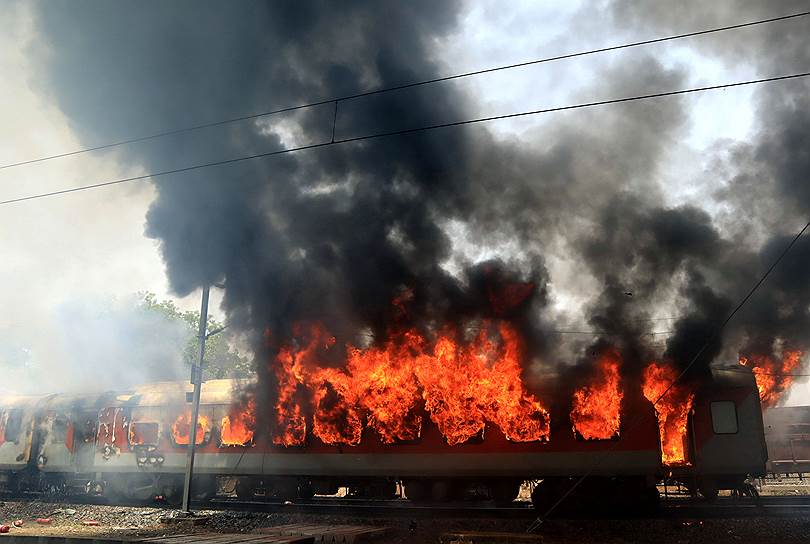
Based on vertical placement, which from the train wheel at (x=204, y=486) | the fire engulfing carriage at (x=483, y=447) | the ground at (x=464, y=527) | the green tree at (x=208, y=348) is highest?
the green tree at (x=208, y=348)

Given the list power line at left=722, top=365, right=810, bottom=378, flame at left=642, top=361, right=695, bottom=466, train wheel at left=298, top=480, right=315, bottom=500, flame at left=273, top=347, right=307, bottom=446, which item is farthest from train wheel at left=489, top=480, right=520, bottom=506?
power line at left=722, top=365, right=810, bottom=378

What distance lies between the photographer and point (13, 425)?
21.2m

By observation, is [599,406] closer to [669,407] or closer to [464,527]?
[669,407]

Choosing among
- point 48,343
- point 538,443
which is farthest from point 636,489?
point 48,343

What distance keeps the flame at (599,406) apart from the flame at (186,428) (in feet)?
35.9

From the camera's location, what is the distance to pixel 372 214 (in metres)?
17.7

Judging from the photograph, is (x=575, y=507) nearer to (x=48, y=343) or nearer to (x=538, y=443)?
(x=538, y=443)

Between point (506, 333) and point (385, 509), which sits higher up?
point (506, 333)

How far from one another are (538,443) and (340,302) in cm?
683

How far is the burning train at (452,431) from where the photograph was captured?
44.4 ft

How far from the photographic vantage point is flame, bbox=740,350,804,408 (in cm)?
→ 1720

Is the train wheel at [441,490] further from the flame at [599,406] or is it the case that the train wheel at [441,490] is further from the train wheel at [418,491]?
the flame at [599,406]

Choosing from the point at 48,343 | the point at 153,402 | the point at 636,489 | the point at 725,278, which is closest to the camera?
the point at 636,489

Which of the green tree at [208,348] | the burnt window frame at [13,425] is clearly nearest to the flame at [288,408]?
the burnt window frame at [13,425]
